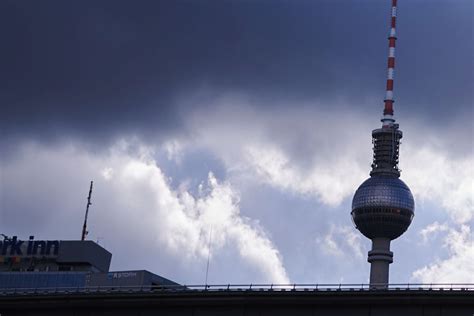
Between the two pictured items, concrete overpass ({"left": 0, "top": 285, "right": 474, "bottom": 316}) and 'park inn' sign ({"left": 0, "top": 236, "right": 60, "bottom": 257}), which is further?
'park inn' sign ({"left": 0, "top": 236, "right": 60, "bottom": 257})

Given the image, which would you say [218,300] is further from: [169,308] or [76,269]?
[76,269]

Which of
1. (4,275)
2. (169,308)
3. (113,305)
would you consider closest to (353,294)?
→ (169,308)

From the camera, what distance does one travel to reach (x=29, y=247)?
148 metres

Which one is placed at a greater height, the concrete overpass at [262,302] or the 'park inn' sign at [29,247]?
the 'park inn' sign at [29,247]

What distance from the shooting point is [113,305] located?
78125mm

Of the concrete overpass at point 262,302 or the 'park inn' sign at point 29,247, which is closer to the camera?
the concrete overpass at point 262,302

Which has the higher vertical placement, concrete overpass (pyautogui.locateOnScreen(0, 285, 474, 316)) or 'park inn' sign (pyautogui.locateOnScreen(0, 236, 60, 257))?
'park inn' sign (pyautogui.locateOnScreen(0, 236, 60, 257))

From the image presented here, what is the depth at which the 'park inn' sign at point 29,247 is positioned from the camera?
481ft

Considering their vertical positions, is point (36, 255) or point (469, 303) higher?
point (36, 255)

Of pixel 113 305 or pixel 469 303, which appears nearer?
pixel 469 303

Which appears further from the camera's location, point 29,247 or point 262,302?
point 29,247

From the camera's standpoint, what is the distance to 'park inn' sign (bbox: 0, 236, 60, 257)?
14662 cm

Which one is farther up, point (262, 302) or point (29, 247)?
point (29, 247)

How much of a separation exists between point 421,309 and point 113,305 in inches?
980
